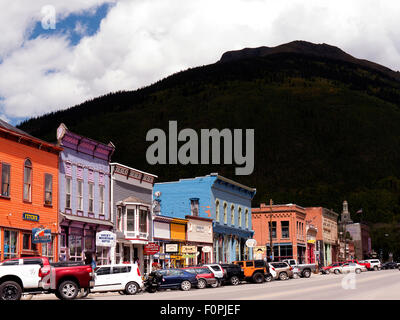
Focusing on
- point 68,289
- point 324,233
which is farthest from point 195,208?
point 324,233

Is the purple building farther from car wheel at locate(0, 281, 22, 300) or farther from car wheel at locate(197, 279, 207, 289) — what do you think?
car wheel at locate(0, 281, 22, 300)

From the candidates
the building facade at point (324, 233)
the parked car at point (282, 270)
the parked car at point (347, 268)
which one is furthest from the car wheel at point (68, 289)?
the building facade at point (324, 233)

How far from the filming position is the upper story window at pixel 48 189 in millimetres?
42906

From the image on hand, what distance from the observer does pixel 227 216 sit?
→ 2830 inches

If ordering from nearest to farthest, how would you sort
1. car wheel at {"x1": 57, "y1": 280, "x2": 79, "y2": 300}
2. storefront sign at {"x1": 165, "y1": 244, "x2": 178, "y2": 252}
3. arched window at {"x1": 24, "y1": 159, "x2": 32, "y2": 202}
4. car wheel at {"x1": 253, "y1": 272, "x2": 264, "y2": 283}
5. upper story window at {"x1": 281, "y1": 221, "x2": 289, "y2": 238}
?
car wheel at {"x1": 57, "y1": 280, "x2": 79, "y2": 300}, arched window at {"x1": 24, "y1": 159, "x2": 32, "y2": 202}, car wheel at {"x1": 253, "y1": 272, "x2": 264, "y2": 283}, storefront sign at {"x1": 165, "y1": 244, "x2": 178, "y2": 252}, upper story window at {"x1": 281, "y1": 221, "x2": 289, "y2": 238}

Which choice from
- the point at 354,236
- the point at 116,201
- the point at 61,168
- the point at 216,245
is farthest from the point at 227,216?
the point at 354,236

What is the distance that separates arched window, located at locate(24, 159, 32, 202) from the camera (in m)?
41.3

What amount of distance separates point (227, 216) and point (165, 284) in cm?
3219

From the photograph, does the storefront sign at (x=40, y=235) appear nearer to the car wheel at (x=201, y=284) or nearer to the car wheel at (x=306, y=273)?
the car wheel at (x=201, y=284)

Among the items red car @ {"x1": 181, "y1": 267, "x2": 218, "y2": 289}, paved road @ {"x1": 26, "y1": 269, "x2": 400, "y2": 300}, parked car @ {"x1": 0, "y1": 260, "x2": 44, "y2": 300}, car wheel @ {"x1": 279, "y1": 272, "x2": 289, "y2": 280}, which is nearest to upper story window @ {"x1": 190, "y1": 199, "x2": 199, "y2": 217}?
car wheel @ {"x1": 279, "y1": 272, "x2": 289, "y2": 280}

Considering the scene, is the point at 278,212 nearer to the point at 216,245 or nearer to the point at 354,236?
the point at 216,245

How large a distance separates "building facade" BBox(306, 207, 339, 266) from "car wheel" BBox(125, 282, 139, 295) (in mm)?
69568

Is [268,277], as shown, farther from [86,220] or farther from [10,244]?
[10,244]

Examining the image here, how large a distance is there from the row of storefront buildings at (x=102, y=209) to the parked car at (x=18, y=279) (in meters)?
9.52
